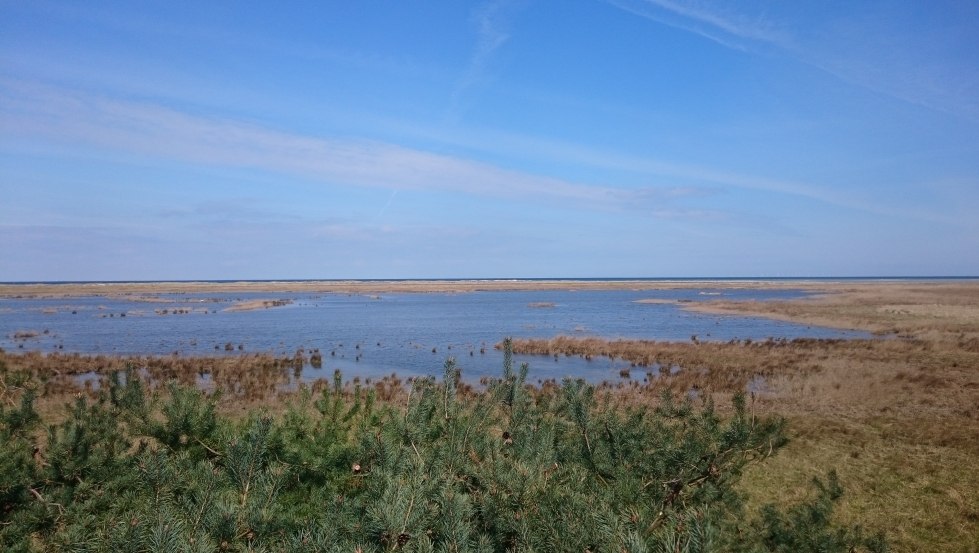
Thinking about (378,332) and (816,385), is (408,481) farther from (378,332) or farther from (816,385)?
(378,332)

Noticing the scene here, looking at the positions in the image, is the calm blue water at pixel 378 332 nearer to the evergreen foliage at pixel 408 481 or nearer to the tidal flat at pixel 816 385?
the tidal flat at pixel 816 385

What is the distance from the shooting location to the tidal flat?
11.2 metres

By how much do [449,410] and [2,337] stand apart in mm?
52710

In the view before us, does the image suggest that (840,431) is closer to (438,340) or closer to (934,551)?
(934,551)

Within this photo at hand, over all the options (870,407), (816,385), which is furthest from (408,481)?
(816,385)

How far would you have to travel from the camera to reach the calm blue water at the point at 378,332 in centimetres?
3372

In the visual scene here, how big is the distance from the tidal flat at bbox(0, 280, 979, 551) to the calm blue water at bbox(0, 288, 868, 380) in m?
0.78

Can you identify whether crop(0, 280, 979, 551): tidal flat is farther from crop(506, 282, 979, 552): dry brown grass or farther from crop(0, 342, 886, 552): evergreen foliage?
crop(0, 342, 886, 552): evergreen foliage

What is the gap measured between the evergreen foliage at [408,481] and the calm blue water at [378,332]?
23799 mm

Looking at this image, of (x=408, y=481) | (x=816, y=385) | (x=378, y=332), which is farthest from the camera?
(x=378, y=332)

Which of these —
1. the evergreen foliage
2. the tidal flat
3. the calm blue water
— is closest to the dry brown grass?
the tidal flat

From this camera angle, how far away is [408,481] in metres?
2.65

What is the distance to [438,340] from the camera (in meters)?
43.6

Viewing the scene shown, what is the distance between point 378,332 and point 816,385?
34.1m
